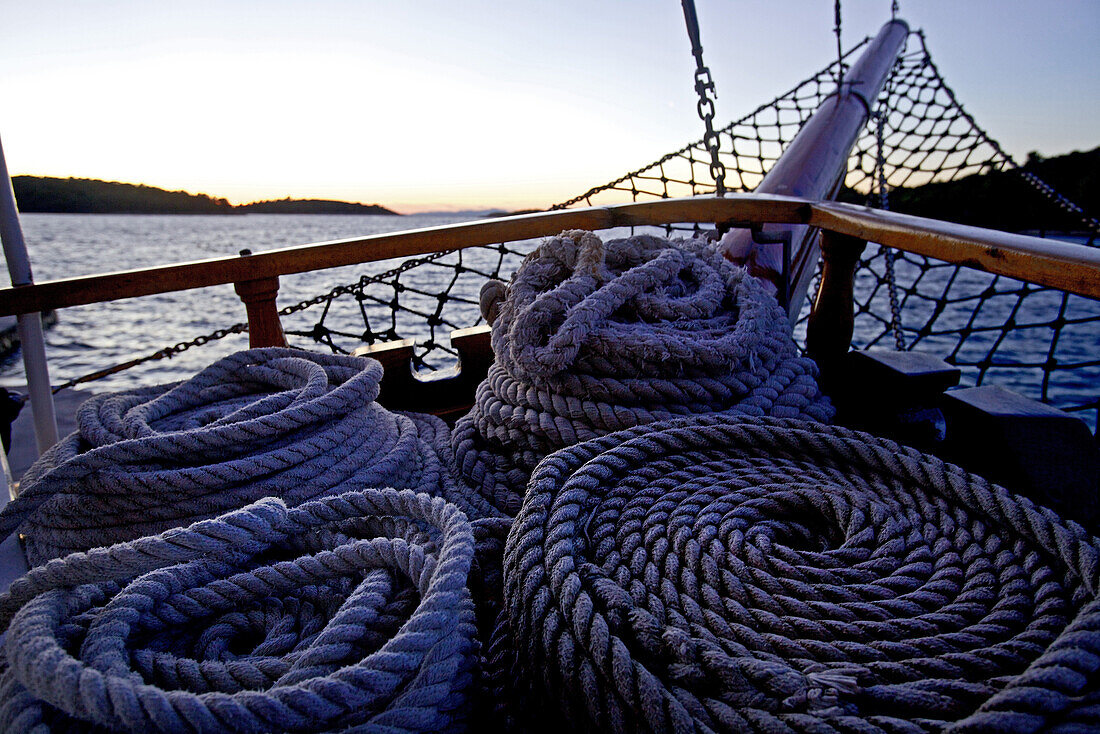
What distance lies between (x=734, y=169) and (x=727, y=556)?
13.9ft

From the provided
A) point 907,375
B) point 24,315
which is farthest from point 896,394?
point 24,315

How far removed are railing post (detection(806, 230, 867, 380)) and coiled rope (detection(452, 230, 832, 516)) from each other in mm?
521

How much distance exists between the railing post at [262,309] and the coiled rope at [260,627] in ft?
3.54

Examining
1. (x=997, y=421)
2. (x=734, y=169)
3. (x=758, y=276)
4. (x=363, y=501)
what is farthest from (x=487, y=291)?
(x=734, y=169)

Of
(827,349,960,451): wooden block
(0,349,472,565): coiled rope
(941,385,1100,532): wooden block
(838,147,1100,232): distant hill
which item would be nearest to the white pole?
(0,349,472,565): coiled rope

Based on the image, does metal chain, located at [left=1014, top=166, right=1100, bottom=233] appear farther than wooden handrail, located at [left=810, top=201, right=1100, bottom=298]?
Yes

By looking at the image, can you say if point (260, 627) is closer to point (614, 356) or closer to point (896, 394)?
point (614, 356)

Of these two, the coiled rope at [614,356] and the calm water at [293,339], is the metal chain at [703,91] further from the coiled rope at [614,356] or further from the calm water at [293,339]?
the calm water at [293,339]

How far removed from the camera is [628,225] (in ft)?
6.71

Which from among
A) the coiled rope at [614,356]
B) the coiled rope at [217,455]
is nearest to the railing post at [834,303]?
the coiled rope at [614,356]

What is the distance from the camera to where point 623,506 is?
874mm

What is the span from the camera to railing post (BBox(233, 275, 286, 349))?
5.69 feet

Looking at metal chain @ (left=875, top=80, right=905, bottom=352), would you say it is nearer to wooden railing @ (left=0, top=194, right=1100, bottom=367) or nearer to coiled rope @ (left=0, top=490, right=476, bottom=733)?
wooden railing @ (left=0, top=194, right=1100, bottom=367)

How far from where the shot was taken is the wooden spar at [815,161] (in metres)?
2.09
